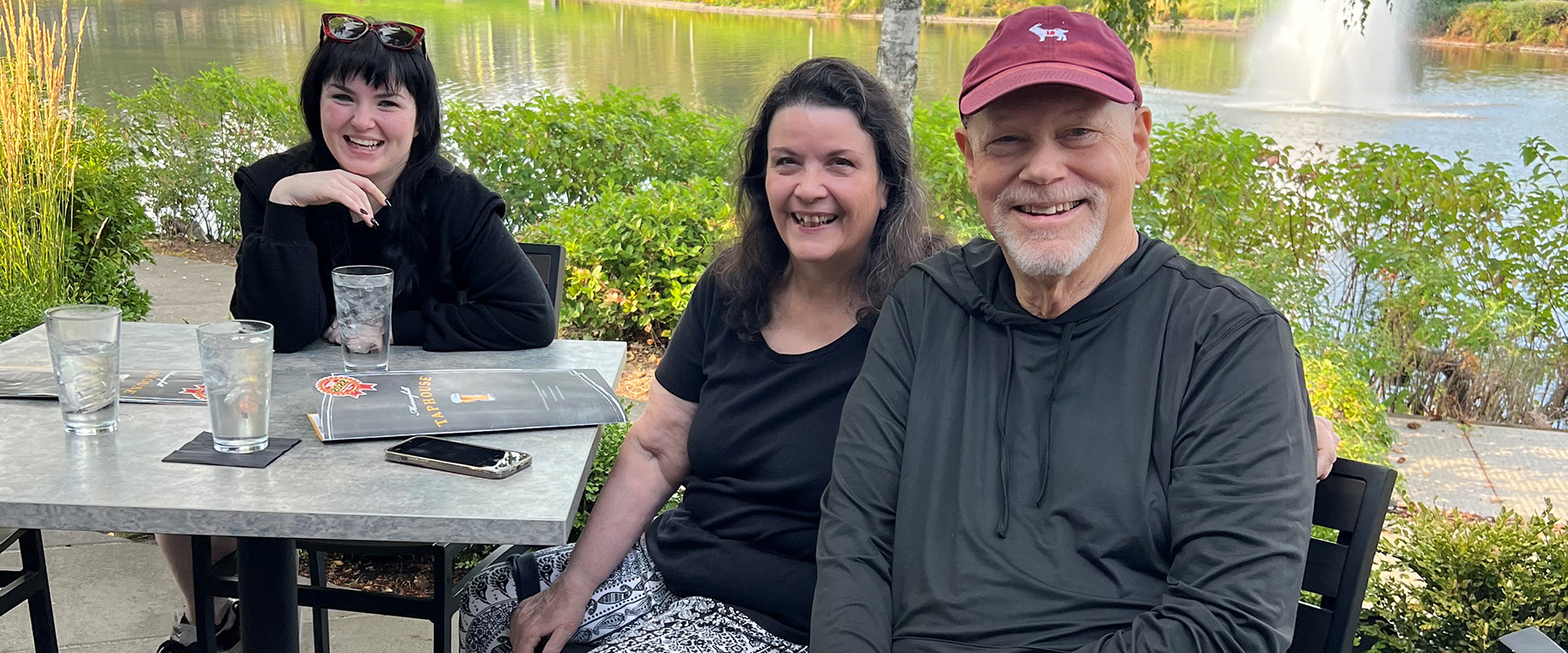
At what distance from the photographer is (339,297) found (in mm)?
2037

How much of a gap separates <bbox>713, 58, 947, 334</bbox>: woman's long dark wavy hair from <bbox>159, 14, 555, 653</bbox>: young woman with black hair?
536 millimetres

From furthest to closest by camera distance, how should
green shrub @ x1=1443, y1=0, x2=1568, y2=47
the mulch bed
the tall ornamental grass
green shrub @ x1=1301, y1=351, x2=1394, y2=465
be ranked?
green shrub @ x1=1443, y1=0, x2=1568, y2=47 < the tall ornamental grass < green shrub @ x1=1301, y1=351, x2=1394, y2=465 < the mulch bed

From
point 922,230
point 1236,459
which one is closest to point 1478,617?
point 1236,459

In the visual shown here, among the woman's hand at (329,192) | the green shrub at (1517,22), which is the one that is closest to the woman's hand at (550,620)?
the woman's hand at (329,192)

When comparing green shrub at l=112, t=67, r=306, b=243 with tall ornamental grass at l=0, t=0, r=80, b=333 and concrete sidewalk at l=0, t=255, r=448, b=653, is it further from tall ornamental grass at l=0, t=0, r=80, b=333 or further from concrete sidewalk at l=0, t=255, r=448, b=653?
concrete sidewalk at l=0, t=255, r=448, b=653

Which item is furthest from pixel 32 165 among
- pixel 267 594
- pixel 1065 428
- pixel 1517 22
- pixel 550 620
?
pixel 1517 22

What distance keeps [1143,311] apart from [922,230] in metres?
0.49

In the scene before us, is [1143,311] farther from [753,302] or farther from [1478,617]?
[1478,617]

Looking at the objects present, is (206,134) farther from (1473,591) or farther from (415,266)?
(1473,591)

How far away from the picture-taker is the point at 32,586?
2.32m

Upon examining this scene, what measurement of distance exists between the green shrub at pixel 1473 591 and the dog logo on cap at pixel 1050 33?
126 cm

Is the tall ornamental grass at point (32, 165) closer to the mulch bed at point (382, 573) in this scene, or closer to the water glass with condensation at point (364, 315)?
the mulch bed at point (382, 573)

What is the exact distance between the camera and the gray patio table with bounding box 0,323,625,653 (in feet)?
4.75

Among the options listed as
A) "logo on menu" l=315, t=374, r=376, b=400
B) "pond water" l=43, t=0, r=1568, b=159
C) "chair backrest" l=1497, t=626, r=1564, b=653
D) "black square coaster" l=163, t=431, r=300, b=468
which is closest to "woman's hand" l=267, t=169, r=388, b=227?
"logo on menu" l=315, t=374, r=376, b=400
